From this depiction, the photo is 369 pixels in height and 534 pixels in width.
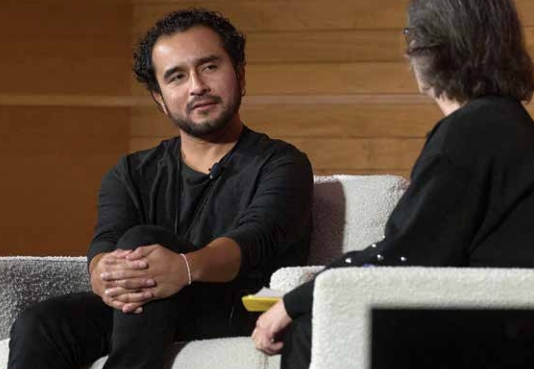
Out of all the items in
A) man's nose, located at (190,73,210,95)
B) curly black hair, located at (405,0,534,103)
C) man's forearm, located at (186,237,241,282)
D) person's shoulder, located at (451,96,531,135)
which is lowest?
man's forearm, located at (186,237,241,282)

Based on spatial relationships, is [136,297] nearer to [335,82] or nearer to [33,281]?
[33,281]

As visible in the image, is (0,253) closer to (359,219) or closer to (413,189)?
(359,219)

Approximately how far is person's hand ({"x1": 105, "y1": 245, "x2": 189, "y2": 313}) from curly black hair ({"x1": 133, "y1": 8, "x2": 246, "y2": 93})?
1.87 feet

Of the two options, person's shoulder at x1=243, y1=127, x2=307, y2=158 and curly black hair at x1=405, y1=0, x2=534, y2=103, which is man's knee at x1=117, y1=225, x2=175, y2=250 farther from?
curly black hair at x1=405, y1=0, x2=534, y2=103

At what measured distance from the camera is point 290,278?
2055 millimetres

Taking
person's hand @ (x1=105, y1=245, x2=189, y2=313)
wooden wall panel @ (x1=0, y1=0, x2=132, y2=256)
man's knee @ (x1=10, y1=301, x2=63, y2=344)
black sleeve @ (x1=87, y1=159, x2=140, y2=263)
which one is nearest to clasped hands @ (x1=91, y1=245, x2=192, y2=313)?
person's hand @ (x1=105, y1=245, x2=189, y2=313)

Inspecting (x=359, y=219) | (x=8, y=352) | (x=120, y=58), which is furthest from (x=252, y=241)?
(x=120, y=58)

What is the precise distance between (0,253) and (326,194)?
2.02 m

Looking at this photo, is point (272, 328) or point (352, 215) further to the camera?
point (352, 215)

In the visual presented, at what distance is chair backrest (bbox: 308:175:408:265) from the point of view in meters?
2.48

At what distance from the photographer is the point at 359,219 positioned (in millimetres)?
2490

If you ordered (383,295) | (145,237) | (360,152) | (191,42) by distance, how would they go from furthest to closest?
(360,152) → (191,42) → (145,237) → (383,295)

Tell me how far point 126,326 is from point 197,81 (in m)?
0.61

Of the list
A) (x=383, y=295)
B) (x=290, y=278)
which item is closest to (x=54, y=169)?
(x=290, y=278)
